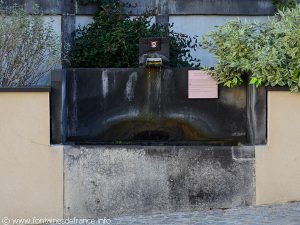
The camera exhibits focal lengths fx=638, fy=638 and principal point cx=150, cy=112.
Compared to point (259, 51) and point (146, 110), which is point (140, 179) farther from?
point (259, 51)

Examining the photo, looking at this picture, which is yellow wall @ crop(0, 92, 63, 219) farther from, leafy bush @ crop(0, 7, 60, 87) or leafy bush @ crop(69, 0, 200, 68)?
leafy bush @ crop(69, 0, 200, 68)

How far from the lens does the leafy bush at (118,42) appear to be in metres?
10.5

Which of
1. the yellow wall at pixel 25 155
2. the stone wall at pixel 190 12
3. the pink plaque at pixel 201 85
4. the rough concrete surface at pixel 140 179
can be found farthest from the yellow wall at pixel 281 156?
the stone wall at pixel 190 12

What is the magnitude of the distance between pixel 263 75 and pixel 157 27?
318cm

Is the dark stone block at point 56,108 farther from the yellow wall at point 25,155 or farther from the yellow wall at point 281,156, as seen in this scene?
the yellow wall at point 281,156

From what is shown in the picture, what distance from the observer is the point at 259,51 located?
8281 mm

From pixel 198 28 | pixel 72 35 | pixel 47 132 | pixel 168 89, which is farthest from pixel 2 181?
pixel 198 28

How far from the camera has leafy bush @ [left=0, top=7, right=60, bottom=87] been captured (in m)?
8.89

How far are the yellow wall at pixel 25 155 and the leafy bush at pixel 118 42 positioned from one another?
8.71ft

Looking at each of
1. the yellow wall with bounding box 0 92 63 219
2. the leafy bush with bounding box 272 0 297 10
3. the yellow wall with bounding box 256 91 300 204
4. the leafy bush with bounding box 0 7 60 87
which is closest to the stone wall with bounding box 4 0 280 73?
the leafy bush with bounding box 272 0 297 10

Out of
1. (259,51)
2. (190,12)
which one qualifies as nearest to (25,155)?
(259,51)

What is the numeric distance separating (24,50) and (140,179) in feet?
8.29

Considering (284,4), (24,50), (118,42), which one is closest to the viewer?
(24,50)

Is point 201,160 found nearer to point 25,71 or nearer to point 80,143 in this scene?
point 80,143
